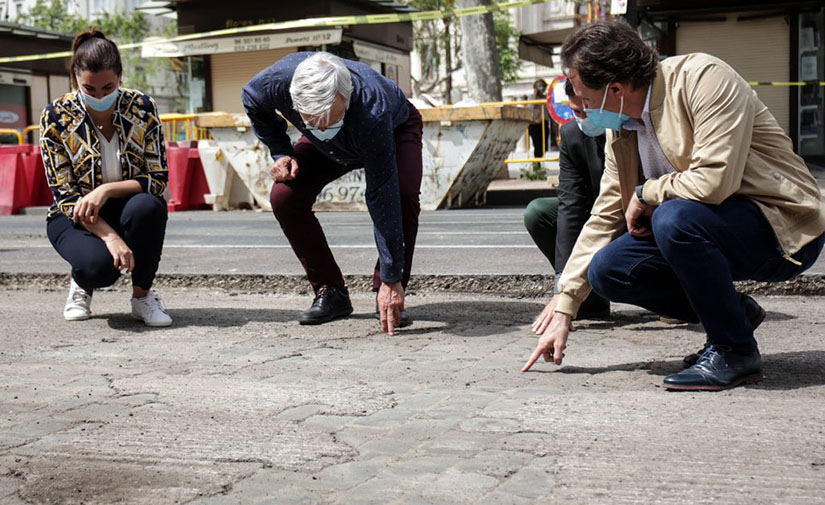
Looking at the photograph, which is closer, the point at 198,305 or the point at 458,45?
the point at 198,305

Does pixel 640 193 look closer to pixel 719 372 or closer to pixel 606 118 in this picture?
pixel 606 118

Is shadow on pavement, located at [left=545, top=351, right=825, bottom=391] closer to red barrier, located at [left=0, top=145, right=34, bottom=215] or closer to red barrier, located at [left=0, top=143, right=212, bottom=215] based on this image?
red barrier, located at [left=0, top=143, right=212, bottom=215]

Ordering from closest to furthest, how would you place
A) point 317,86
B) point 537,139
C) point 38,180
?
point 317,86 → point 38,180 → point 537,139

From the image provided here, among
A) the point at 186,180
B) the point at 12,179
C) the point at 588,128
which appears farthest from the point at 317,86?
the point at 12,179

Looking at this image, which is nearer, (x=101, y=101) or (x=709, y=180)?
(x=709, y=180)

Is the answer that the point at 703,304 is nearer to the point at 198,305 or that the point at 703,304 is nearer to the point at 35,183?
the point at 198,305

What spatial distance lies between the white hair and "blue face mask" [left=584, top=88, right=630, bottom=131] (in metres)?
1.19

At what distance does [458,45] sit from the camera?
40.5 m

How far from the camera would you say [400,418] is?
3.07m

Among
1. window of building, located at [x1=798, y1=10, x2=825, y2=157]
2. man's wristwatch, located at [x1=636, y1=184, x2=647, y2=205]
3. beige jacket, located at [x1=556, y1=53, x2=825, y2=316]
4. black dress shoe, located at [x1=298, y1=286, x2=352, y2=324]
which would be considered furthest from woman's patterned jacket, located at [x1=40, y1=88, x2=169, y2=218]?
window of building, located at [x1=798, y1=10, x2=825, y2=157]

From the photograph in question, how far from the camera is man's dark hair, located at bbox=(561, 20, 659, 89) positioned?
125 inches

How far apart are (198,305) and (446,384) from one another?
2.59 meters

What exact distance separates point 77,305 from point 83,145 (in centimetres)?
85

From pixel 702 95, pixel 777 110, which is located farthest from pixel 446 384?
pixel 777 110
